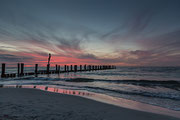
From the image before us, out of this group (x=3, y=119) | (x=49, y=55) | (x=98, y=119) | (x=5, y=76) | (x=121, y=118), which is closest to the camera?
(x=3, y=119)

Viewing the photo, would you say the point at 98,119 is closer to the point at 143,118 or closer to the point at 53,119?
the point at 53,119

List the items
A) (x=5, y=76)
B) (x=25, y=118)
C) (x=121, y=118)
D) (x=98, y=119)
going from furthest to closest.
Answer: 1. (x=5, y=76)
2. (x=121, y=118)
3. (x=98, y=119)
4. (x=25, y=118)

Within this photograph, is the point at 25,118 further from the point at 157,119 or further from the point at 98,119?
the point at 157,119

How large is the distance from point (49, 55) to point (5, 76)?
10.8 metres

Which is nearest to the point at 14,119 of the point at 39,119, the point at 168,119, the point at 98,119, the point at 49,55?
the point at 39,119

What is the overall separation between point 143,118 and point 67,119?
2479 millimetres

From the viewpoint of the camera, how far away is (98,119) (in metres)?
3.39

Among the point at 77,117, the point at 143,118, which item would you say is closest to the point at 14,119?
the point at 77,117

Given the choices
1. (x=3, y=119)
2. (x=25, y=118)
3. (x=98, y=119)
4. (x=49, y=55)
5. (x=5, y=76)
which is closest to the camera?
(x=3, y=119)

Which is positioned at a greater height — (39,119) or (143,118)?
(39,119)

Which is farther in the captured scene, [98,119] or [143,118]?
[143,118]

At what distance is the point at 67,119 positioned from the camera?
3.27m

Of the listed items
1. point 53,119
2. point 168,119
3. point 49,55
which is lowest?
point 168,119

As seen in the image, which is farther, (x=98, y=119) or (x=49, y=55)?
(x=49, y=55)
